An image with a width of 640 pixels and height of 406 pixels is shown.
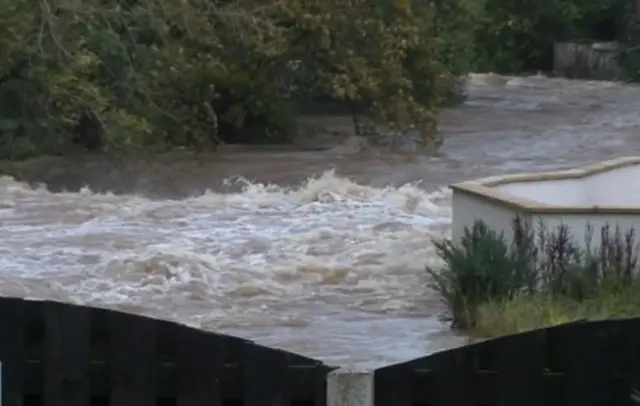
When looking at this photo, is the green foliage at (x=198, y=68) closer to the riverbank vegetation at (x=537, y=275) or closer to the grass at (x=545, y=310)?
the riverbank vegetation at (x=537, y=275)

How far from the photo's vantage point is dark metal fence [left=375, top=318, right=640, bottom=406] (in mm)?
6016

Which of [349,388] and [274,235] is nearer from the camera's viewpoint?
[349,388]

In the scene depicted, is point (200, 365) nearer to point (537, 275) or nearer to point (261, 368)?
point (261, 368)

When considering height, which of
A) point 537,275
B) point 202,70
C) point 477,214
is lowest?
point 537,275

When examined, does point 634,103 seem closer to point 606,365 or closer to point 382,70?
point 382,70

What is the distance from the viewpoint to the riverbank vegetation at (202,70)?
910 inches

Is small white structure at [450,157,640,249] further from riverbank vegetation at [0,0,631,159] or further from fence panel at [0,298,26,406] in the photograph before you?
riverbank vegetation at [0,0,631,159]

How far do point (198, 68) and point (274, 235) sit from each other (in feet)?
29.0

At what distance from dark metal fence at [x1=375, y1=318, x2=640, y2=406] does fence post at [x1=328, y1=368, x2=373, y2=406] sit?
0.31 ft

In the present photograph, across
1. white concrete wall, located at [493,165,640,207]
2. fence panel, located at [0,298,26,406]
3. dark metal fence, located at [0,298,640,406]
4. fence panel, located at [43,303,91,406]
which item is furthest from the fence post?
white concrete wall, located at [493,165,640,207]

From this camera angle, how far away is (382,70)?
26.8m

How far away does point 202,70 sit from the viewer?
87.2 feet

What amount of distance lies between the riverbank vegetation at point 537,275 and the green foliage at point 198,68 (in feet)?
38.7

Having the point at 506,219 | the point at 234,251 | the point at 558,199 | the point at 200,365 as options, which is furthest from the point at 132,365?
the point at 234,251
